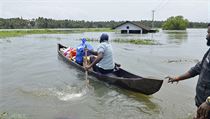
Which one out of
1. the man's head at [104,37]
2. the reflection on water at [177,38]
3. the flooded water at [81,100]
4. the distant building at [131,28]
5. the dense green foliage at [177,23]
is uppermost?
the dense green foliage at [177,23]

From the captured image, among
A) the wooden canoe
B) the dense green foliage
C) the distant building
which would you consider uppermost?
the dense green foliage

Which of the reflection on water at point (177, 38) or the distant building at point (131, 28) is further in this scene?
the distant building at point (131, 28)

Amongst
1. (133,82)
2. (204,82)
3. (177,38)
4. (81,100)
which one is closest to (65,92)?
(81,100)

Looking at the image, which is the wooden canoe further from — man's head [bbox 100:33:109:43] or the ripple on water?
man's head [bbox 100:33:109:43]

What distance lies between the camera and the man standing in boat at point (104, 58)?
9.02 meters

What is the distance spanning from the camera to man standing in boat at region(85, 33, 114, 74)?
9016 millimetres

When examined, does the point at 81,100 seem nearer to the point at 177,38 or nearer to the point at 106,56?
the point at 106,56

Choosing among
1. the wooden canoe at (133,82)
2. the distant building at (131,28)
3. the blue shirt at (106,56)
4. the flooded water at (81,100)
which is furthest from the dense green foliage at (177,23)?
the blue shirt at (106,56)

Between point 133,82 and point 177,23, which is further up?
point 177,23

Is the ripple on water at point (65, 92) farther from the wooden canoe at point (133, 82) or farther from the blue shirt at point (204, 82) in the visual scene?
the blue shirt at point (204, 82)

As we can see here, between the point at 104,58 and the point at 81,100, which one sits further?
the point at 104,58

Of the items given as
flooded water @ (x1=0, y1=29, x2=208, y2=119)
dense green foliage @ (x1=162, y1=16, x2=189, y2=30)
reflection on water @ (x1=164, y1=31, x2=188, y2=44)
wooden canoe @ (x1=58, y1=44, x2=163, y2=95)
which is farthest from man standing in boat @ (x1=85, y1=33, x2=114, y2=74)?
dense green foliage @ (x1=162, y1=16, x2=189, y2=30)

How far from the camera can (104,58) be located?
939 cm

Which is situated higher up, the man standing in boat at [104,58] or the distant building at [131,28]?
the distant building at [131,28]
